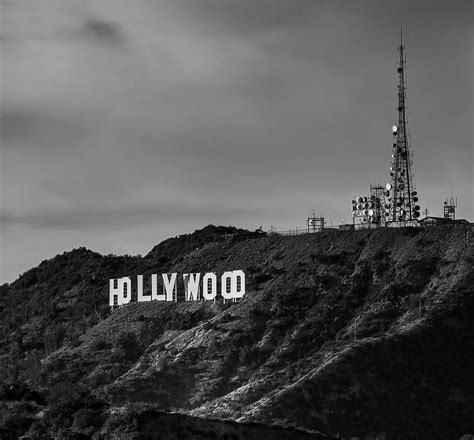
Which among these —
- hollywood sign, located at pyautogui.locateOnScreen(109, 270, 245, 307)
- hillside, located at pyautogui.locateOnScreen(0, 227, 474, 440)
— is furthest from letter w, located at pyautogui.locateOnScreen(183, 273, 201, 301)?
hillside, located at pyautogui.locateOnScreen(0, 227, 474, 440)

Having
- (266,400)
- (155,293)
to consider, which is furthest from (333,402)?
(155,293)

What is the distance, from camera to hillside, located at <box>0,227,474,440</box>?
110m

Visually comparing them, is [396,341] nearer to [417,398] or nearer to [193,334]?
[417,398]

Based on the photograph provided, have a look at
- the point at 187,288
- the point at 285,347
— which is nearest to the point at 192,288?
the point at 187,288

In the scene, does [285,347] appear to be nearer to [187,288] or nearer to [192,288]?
[192,288]

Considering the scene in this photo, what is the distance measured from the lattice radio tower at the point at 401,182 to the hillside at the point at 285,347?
12.2 ft

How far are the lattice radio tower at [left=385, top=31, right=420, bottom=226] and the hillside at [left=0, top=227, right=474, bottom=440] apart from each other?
371cm

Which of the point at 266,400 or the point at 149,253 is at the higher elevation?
the point at 149,253

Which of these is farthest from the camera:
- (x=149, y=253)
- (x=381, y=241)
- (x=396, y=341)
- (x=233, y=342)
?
(x=149, y=253)

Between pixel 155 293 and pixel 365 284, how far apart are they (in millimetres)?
23177

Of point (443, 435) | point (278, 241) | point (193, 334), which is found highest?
point (278, 241)

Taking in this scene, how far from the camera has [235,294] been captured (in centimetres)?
13500

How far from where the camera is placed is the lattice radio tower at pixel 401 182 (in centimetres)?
13888

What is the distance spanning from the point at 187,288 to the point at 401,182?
21.3 meters
